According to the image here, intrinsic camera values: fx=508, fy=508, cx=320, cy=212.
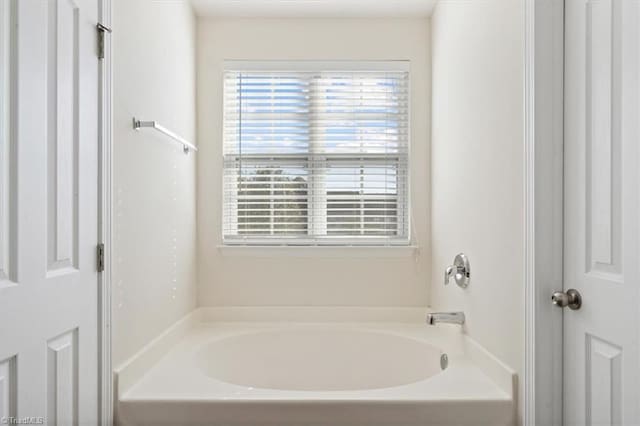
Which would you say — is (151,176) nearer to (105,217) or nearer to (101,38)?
(105,217)

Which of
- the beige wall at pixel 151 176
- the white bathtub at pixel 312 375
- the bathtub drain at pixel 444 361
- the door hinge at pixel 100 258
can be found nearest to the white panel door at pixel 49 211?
the door hinge at pixel 100 258

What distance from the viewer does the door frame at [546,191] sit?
1.56 metres

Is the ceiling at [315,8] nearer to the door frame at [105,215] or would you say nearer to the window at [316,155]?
the window at [316,155]

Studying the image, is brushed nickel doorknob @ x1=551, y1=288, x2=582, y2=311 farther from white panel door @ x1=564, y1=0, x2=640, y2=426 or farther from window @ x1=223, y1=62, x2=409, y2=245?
window @ x1=223, y1=62, x2=409, y2=245

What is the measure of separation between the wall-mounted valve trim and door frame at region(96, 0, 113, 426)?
1387 millimetres

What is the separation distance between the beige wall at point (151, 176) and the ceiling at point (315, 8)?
0.16 m

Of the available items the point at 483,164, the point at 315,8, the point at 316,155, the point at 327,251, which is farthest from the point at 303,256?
the point at 315,8

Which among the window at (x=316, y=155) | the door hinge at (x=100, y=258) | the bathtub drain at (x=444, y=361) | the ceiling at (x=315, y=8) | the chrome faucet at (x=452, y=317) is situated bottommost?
the bathtub drain at (x=444, y=361)

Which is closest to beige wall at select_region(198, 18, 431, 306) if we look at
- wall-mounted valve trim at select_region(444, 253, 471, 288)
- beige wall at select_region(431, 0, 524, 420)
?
beige wall at select_region(431, 0, 524, 420)

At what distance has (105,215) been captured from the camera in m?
1.64

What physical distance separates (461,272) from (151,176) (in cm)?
138

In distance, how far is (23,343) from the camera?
1.23 metres

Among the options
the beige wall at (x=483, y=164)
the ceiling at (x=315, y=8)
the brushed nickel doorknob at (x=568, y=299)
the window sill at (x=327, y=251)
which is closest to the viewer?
the brushed nickel doorknob at (x=568, y=299)

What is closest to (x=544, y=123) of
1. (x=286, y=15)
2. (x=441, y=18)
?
(x=441, y=18)
